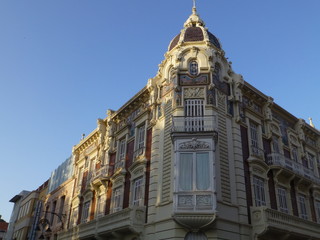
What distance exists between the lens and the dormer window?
66.2 ft

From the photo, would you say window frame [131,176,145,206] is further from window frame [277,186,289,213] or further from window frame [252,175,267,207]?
window frame [277,186,289,213]

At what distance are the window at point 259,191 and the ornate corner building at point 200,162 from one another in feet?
0.20

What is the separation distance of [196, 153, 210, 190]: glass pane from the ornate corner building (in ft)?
0.16

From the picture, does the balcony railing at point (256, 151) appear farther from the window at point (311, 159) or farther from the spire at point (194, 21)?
the spire at point (194, 21)

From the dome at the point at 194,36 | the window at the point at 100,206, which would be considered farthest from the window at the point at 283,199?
the window at the point at 100,206

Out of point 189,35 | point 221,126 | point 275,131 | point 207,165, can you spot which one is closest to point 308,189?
point 275,131

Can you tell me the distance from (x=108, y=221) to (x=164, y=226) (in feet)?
15.2

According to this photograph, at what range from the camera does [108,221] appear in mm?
19484

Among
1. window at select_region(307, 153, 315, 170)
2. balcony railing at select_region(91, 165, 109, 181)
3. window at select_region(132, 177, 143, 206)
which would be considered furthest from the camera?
window at select_region(307, 153, 315, 170)

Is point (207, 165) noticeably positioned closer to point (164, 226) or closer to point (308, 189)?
point (164, 226)

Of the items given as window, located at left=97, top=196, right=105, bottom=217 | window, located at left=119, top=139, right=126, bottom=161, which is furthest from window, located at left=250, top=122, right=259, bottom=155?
window, located at left=97, top=196, right=105, bottom=217

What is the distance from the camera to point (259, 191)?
1905cm

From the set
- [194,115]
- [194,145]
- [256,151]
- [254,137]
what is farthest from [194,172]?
[254,137]

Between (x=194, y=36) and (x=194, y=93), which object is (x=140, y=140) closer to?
(x=194, y=93)
